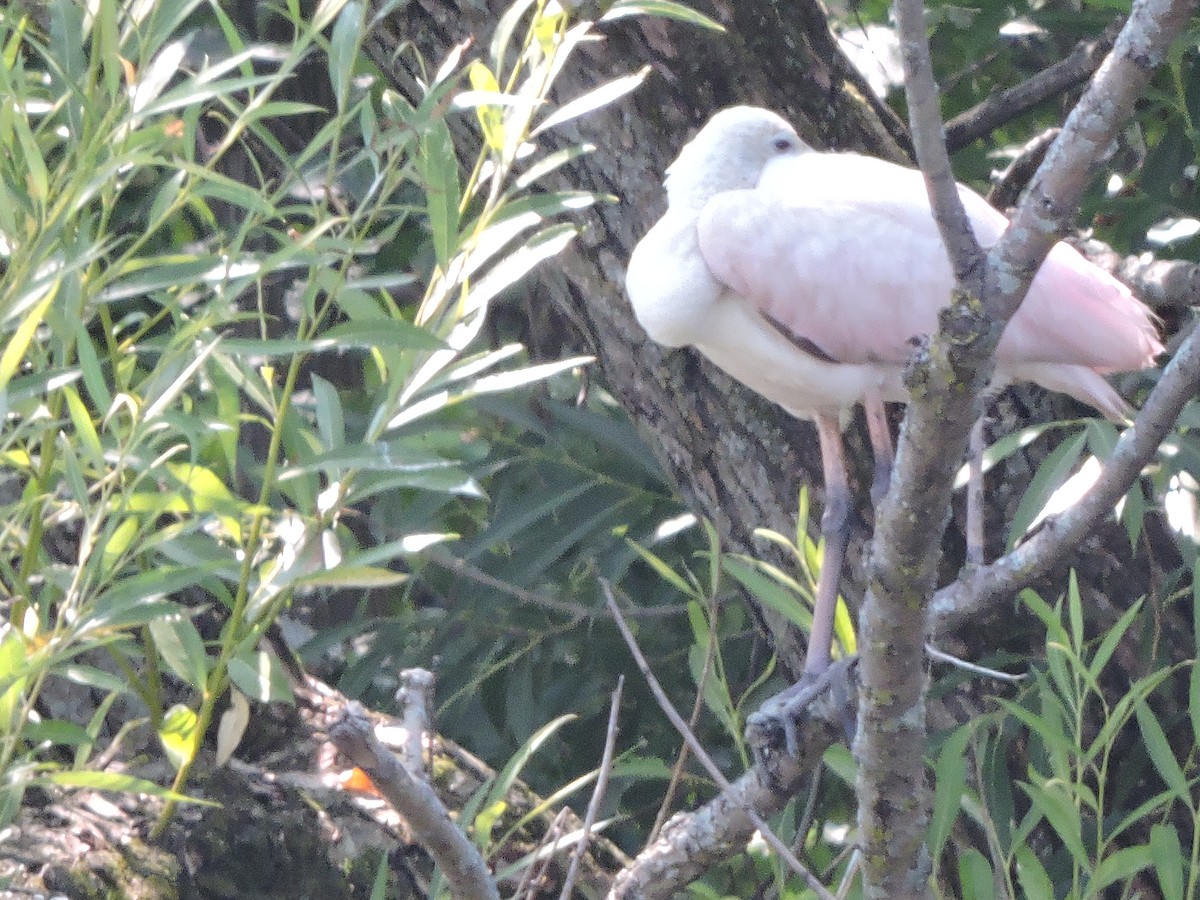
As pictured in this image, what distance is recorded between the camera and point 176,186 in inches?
63.9

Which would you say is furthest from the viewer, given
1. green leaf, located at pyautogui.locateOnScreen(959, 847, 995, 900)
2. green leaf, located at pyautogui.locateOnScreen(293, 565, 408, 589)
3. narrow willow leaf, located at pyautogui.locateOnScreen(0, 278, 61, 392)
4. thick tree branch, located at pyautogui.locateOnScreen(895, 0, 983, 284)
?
green leaf, located at pyautogui.locateOnScreen(959, 847, 995, 900)

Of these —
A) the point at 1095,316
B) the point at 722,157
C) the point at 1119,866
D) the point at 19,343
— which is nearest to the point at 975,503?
the point at 1095,316

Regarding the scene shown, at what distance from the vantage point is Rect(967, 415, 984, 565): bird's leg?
1.99 meters

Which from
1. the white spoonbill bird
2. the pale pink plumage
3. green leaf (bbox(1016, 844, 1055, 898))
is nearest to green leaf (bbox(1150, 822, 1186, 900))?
green leaf (bbox(1016, 844, 1055, 898))

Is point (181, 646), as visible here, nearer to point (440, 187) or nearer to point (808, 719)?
point (440, 187)

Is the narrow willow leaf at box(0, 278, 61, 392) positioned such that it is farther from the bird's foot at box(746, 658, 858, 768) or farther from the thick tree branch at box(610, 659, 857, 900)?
the bird's foot at box(746, 658, 858, 768)

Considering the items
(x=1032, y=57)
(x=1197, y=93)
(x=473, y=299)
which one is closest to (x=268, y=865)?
(x=473, y=299)

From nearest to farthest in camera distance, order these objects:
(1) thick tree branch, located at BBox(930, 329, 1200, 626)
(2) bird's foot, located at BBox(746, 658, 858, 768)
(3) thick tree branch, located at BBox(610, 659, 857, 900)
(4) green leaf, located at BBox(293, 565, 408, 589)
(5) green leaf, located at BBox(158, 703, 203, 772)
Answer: (4) green leaf, located at BBox(293, 565, 408, 589), (5) green leaf, located at BBox(158, 703, 203, 772), (1) thick tree branch, located at BBox(930, 329, 1200, 626), (3) thick tree branch, located at BBox(610, 659, 857, 900), (2) bird's foot, located at BBox(746, 658, 858, 768)

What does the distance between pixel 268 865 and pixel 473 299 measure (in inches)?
32.4

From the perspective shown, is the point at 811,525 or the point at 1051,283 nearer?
the point at 1051,283

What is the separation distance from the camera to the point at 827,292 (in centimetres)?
237

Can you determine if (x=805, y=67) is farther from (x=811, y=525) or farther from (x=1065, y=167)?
(x=1065, y=167)

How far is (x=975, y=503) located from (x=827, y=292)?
1.50 feet

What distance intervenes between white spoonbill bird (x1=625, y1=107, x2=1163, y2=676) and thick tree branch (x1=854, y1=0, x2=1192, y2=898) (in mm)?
956
